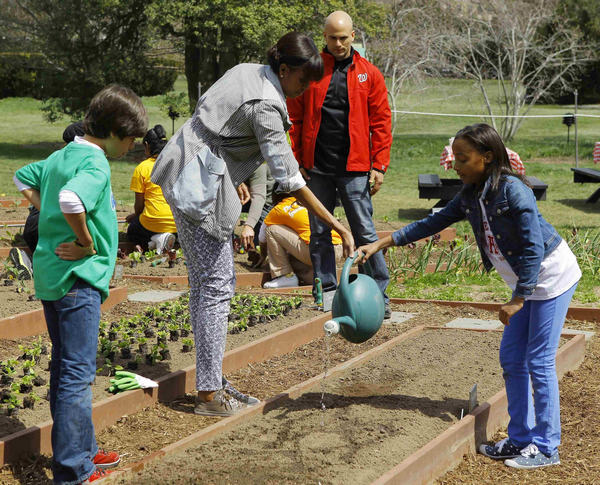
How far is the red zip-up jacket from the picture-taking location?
5891mm

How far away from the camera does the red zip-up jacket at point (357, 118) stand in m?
5.89

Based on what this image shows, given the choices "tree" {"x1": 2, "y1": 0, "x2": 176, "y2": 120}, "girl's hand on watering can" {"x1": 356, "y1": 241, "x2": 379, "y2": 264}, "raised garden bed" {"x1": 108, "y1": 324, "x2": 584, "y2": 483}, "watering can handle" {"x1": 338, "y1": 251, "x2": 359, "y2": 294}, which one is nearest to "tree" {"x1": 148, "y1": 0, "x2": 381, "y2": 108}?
"tree" {"x1": 2, "y1": 0, "x2": 176, "y2": 120}

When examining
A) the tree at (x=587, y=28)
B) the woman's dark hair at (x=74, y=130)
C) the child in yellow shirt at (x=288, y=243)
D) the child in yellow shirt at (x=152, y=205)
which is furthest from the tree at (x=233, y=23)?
the tree at (x=587, y=28)

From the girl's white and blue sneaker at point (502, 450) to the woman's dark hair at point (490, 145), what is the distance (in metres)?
1.20

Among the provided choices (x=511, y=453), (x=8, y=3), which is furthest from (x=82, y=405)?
(x=8, y=3)

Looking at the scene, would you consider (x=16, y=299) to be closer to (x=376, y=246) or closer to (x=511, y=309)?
(x=376, y=246)

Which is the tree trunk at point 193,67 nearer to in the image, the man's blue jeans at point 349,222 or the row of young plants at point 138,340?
the man's blue jeans at point 349,222

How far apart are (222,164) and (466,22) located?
75.3ft

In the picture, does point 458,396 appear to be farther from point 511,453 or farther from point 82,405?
point 82,405

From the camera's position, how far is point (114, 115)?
10.7 ft

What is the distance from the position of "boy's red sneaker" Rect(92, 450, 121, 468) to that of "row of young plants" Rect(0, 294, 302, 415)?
68 centimetres

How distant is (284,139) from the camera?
3977 mm

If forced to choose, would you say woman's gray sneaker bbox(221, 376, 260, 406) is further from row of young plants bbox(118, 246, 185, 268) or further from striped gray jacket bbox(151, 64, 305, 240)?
row of young plants bbox(118, 246, 185, 268)

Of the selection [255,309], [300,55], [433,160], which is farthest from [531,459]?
[433,160]
